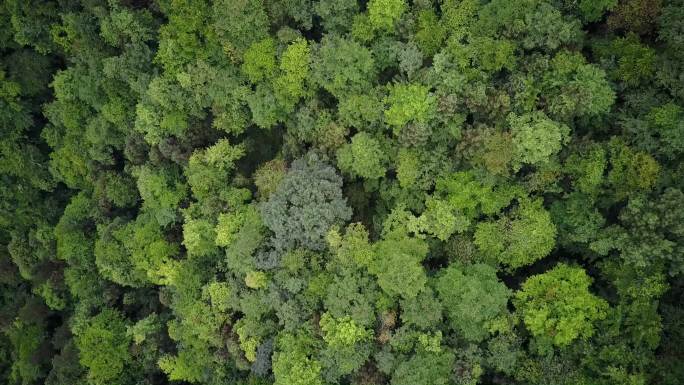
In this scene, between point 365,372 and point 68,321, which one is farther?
point 68,321

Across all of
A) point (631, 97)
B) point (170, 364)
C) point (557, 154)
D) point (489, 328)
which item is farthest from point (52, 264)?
point (631, 97)

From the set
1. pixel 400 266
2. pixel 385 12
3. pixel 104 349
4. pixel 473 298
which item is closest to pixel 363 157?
pixel 400 266

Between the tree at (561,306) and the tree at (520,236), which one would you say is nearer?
the tree at (561,306)

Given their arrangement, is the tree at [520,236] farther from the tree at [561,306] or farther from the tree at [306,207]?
the tree at [306,207]

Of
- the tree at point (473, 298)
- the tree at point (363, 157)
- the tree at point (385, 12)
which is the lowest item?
the tree at point (473, 298)

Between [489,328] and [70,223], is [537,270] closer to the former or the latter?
[489,328]

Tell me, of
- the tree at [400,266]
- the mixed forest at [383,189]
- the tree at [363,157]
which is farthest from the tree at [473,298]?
the tree at [363,157]
